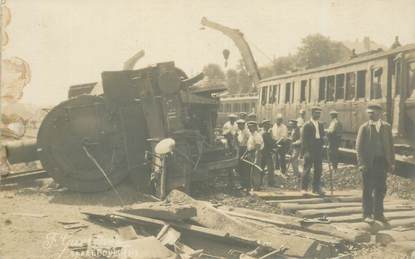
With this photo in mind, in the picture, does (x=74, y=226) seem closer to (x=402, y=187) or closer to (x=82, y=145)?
(x=82, y=145)

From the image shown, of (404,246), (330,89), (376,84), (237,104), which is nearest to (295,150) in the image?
(376,84)

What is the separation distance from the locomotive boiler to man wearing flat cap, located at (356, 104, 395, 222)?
3092 millimetres

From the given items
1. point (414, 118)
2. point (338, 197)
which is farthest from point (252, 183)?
point (414, 118)

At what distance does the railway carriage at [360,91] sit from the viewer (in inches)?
414

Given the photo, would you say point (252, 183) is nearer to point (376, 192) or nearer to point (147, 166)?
point (147, 166)

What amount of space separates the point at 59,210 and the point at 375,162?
5.37 m

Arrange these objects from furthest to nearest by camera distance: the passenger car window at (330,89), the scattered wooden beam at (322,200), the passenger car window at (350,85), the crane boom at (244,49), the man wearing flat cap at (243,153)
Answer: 1. the crane boom at (244,49)
2. the passenger car window at (330,89)
3. the passenger car window at (350,85)
4. the man wearing flat cap at (243,153)
5. the scattered wooden beam at (322,200)

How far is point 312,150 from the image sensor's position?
933 cm

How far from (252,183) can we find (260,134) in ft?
3.94

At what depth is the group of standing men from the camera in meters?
6.93

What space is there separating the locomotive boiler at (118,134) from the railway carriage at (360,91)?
455 centimetres

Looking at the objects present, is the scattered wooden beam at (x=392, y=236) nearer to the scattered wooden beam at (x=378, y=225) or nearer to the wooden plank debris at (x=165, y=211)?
the scattered wooden beam at (x=378, y=225)

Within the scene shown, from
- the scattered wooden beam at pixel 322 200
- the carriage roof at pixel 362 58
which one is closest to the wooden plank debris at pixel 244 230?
the scattered wooden beam at pixel 322 200

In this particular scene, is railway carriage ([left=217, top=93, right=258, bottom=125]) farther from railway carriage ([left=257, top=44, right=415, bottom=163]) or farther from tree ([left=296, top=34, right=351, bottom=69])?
tree ([left=296, top=34, right=351, bottom=69])
